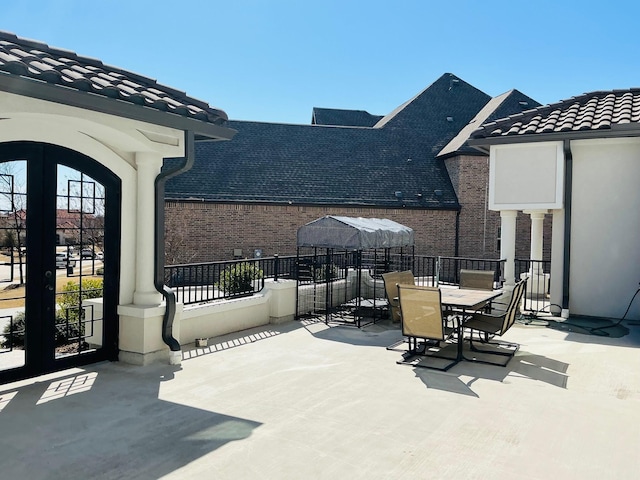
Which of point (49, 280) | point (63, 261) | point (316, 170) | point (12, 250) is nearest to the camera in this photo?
point (12, 250)

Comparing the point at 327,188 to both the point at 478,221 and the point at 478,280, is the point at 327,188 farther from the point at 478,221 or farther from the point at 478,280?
the point at 478,280

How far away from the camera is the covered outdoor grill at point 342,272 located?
967cm

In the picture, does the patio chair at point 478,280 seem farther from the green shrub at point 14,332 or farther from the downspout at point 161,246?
the green shrub at point 14,332

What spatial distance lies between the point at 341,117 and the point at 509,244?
71.2ft

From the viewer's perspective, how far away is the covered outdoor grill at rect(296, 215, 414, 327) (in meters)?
9.67

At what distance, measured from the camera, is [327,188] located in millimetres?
20438

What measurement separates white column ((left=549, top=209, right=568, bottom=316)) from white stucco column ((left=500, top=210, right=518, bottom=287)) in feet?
2.78

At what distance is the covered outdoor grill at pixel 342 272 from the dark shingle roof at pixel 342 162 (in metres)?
8.01

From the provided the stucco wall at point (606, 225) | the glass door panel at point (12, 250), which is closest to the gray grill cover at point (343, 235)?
the stucco wall at point (606, 225)

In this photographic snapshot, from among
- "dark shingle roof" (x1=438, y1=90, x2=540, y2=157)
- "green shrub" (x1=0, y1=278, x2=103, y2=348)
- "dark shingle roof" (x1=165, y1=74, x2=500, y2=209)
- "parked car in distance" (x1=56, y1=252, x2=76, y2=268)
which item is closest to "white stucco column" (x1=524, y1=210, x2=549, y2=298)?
"dark shingle roof" (x1=165, y1=74, x2=500, y2=209)

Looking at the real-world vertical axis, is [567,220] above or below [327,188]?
below

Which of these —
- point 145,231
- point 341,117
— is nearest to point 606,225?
point 145,231

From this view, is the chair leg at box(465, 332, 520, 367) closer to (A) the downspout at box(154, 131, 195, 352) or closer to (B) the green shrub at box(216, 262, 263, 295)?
(A) the downspout at box(154, 131, 195, 352)

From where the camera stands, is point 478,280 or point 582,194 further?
point 582,194
